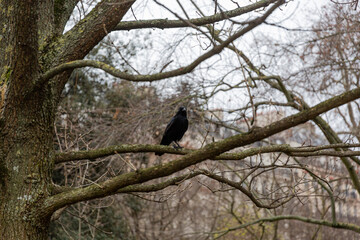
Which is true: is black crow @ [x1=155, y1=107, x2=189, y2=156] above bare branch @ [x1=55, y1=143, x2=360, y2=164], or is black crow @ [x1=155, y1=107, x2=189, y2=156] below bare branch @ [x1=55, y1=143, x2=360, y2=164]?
above

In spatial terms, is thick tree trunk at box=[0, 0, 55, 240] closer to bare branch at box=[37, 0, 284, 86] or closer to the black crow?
bare branch at box=[37, 0, 284, 86]

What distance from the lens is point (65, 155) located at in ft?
14.5

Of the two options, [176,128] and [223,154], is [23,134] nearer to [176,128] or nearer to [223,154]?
[223,154]

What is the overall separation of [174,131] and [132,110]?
268cm

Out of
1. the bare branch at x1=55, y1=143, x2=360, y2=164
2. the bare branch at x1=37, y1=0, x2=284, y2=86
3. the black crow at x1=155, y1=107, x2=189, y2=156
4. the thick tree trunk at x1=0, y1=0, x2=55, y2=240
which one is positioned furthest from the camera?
the black crow at x1=155, y1=107, x2=189, y2=156

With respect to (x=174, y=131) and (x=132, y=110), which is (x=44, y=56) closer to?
(x=174, y=131)

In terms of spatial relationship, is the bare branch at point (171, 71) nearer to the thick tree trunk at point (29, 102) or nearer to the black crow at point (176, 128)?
the thick tree trunk at point (29, 102)

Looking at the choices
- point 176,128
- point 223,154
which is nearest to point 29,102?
point 223,154

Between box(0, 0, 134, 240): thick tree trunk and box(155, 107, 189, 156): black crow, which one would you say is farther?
box(155, 107, 189, 156): black crow

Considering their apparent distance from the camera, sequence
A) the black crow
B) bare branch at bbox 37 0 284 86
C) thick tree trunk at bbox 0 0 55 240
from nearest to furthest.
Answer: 1. bare branch at bbox 37 0 284 86
2. thick tree trunk at bbox 0 0 55 240
3. the black crow

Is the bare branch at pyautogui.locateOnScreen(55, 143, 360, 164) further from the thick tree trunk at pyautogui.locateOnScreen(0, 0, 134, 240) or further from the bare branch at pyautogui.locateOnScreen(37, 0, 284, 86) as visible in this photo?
the bare branch at pyautogui.locateOnScreen(37, 0, 284, 86)

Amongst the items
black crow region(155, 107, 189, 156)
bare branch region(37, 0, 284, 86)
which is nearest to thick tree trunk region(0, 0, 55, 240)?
bare branch region(37, 0, 284, 86)

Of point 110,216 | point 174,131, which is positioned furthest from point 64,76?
point 110,216

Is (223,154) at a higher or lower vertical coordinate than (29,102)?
lower
